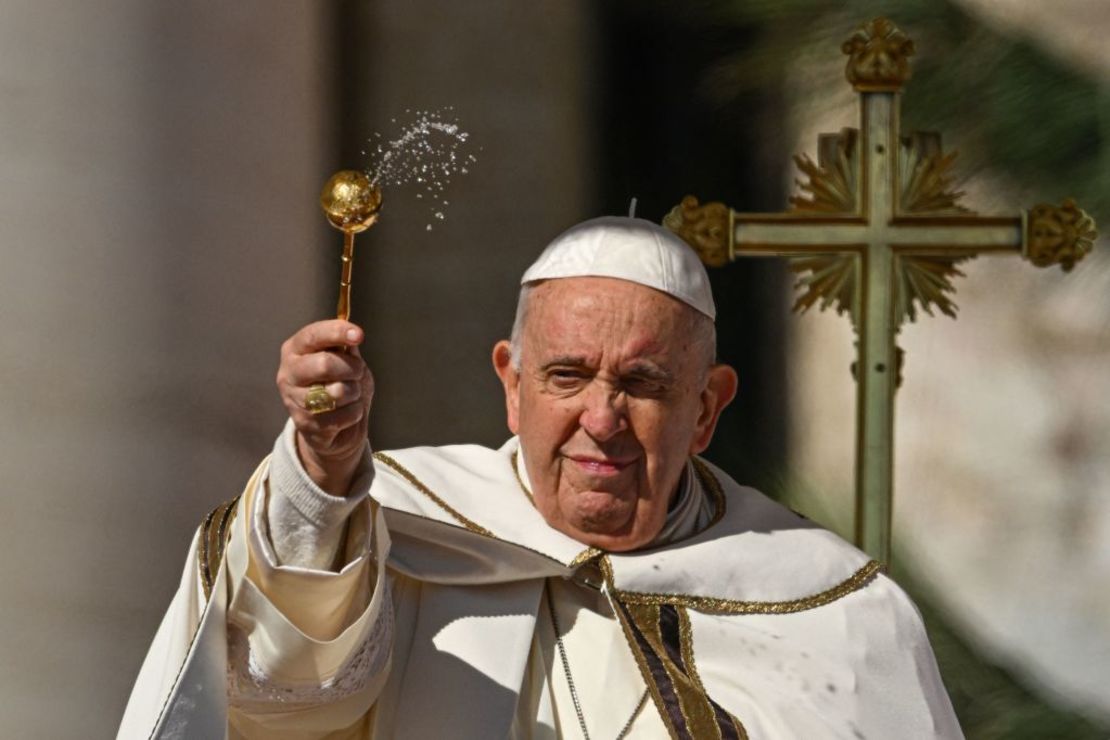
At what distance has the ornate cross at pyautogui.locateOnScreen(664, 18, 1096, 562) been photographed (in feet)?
20.2

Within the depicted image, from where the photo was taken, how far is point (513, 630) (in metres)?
5.06

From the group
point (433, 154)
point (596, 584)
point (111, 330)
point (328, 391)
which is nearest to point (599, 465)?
point (596, 584)

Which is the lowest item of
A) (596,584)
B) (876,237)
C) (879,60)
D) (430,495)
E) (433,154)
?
Result: (596,584)

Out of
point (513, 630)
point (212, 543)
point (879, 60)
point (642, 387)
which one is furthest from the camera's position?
point (879, 60)

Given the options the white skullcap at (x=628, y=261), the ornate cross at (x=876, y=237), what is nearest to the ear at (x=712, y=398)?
the white skullcap at (x=628, y=261)

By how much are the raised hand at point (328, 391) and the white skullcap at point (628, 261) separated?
0.90m

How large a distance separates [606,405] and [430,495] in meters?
0.40

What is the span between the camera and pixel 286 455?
14.6 feet

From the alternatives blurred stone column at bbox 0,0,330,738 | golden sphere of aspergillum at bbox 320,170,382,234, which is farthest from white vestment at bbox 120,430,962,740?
blurred stone column at bbox 0,0,330,738

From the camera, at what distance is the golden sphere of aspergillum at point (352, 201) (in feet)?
14.0

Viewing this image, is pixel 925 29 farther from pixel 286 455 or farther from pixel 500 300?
pixel 286 455

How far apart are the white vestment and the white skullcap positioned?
407mm

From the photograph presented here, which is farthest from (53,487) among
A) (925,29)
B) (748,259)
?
(925,29)

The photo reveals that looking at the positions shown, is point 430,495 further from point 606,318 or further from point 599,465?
point 606,318
